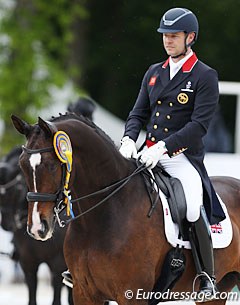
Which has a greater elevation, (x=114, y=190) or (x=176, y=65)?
(x=176, y=65)

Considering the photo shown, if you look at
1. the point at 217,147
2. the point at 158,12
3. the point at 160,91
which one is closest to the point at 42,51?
the point at 158,12

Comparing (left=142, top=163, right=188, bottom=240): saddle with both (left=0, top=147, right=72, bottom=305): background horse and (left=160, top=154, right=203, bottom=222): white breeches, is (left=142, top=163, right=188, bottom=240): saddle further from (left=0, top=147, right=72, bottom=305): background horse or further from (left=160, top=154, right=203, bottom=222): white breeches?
(left=0, top=147, right=72, bottom=305): background horse

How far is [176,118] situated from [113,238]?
1088 mm

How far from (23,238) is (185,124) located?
2.96 metres

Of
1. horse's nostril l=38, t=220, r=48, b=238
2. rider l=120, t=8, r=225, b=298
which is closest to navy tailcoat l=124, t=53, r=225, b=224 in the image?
rider l=120, t=8, r=225, b=298

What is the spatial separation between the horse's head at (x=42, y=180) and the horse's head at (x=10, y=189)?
3.64 meters

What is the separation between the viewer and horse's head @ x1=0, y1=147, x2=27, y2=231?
10078 mm

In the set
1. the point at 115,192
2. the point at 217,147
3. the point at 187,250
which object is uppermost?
the point at 115,192

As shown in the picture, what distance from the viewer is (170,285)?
22.9 feet

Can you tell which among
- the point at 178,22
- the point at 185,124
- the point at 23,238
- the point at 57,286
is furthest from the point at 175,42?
the point at 23,238

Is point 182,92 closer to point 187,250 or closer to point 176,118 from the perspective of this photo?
point 176,118

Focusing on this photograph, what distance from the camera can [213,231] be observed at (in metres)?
7.35

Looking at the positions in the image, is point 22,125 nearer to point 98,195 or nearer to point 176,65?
point 98,195

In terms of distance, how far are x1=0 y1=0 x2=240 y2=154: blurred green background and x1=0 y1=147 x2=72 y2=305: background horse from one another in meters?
7.30
